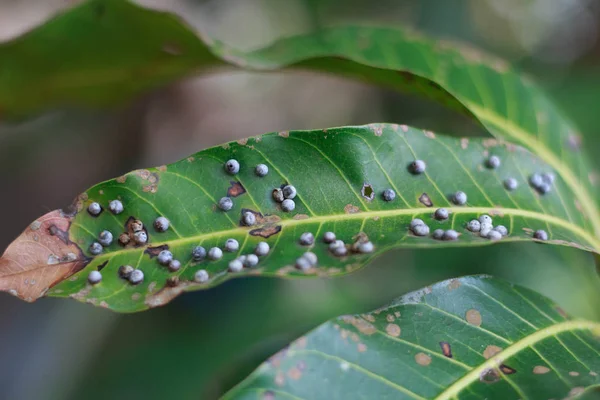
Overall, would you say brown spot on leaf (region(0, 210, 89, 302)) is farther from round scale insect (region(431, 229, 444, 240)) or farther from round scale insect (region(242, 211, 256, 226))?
round scale insect (region(431, 229, 444, 240))

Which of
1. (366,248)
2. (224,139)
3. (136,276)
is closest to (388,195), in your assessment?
(366,248)

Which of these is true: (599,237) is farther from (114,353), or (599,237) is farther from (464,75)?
(114,353)

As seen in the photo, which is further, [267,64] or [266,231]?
[267,64]

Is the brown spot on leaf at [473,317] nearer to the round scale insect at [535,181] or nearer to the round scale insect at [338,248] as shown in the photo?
the round scale insect at [338,248]

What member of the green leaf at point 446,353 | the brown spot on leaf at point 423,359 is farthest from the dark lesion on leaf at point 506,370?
the brown spot on leaf at point 423,359

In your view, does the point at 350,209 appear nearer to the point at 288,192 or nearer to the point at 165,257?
the point at 288,192

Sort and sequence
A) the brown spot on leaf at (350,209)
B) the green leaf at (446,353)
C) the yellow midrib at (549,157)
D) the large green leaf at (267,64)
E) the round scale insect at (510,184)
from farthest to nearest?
the large green leaf at (267,64)
the yellow midrib at (549,157)
the round scale insect at (510,184)
the brown spot on leaf at (350,209)
the green leaf at (446,353)
